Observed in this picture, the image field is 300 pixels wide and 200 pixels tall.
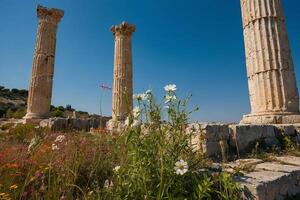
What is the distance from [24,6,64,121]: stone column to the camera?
1556cm

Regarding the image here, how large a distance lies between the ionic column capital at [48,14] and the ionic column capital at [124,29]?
440cm

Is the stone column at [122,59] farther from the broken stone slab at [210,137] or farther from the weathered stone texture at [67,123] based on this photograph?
the broken stone slab at [210,137]

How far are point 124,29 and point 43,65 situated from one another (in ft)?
20.5

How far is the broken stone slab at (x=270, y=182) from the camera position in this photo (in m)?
2.59

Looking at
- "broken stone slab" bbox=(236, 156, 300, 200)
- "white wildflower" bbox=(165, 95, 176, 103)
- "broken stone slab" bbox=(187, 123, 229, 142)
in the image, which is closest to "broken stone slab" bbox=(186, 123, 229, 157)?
"broken stone slab" bbox=(187, 123, 229, 142)

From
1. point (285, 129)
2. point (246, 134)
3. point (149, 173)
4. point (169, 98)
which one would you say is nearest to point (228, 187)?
point (149, 173)

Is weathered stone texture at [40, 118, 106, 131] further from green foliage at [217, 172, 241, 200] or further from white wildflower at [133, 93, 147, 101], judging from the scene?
green foliage at [217, 172, 241, 200]

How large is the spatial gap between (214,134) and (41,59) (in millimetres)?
15040

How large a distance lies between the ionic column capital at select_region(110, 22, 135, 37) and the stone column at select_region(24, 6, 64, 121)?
444 cm

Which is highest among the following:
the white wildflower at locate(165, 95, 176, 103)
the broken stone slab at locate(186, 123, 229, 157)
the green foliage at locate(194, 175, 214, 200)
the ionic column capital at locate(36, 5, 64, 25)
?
the ionic column capital at locate(36, 5, 64, 25)

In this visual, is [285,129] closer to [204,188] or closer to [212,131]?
[212,131]

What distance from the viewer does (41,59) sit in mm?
16266

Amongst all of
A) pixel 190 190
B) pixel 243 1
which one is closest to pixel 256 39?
pixel 243 1

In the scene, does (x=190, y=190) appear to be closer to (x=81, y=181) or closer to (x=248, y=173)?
(x=248, y=173)
